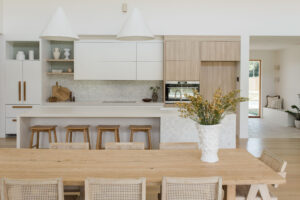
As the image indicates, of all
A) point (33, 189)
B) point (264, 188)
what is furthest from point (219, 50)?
point (33, 189)

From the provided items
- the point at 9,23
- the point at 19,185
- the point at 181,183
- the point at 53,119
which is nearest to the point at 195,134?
the point at 53,119

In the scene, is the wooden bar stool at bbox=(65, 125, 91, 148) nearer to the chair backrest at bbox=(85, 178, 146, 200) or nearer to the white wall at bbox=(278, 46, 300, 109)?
the chair backrest at bbox=(85, 178, 146, 200)

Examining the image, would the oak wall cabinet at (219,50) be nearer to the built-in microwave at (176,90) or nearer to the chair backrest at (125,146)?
the built-in microwave at (176,90)

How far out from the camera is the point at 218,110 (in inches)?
106

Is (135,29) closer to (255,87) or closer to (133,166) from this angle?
(133,166)

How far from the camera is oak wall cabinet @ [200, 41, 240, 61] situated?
7.65 meters

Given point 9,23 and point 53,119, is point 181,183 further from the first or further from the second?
point 9,23

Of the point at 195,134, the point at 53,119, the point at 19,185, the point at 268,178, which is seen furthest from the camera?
the point at 53,119

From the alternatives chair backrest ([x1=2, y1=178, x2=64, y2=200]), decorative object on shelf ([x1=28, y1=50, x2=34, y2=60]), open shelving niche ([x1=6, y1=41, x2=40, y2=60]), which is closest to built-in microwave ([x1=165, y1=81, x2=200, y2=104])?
decorative object on shelf ([x1=28, y1=50, x2=34, y2=60])

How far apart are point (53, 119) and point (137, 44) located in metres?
3.00

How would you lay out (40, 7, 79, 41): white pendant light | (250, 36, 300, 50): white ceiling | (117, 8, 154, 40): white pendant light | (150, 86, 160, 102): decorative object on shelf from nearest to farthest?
(40, 7, 79, 41): white pendant light → (117, 8, 154, 40): white pendant light → (150, 86, 160, 102): decorative object on shelf → (250, 36, 300, 50): white ceiling

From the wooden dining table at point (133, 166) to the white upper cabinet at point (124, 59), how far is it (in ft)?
15.2

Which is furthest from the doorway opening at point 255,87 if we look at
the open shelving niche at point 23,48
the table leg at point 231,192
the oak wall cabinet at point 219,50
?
the table leg at point 231,192

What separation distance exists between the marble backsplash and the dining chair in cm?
528
